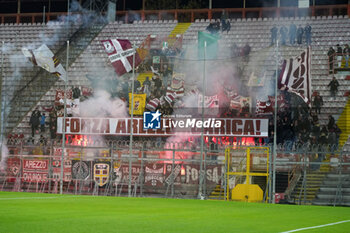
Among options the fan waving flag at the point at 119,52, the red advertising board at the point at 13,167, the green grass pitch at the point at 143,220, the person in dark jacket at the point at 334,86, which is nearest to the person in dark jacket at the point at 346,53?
the person in dark jacket at the point at 334,86

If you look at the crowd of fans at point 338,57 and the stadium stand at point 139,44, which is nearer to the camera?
the crowd of fans at point 338,57

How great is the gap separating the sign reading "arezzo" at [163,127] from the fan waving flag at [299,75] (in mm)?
4164

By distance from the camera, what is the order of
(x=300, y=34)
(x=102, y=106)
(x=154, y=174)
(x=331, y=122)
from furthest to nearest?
1. (x=300, y=34)
2. (x=102, y=106)
3. (x=331, y=122)
4. (x=154, y=174)

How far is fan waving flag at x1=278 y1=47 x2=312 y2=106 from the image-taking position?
88.3 ft

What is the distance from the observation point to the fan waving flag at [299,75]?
26.9m

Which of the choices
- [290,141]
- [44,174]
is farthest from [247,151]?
[44,174]

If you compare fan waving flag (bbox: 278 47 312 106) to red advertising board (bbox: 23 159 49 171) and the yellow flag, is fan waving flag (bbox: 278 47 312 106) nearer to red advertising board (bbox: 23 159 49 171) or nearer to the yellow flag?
the yellow flag

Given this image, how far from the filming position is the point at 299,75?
89.4ft

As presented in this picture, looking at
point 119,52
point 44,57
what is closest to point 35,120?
point 44,57

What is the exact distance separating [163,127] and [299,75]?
8704mm

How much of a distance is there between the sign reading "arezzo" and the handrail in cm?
1418

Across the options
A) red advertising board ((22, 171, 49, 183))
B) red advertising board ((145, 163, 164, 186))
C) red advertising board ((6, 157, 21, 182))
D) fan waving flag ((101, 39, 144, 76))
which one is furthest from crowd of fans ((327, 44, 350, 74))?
red advertising board ((6, 157, 21, 182))

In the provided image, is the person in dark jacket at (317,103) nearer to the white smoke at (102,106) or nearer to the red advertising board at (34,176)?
the white smoke at (102,106)

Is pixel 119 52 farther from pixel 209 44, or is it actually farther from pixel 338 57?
pixel 338 57
